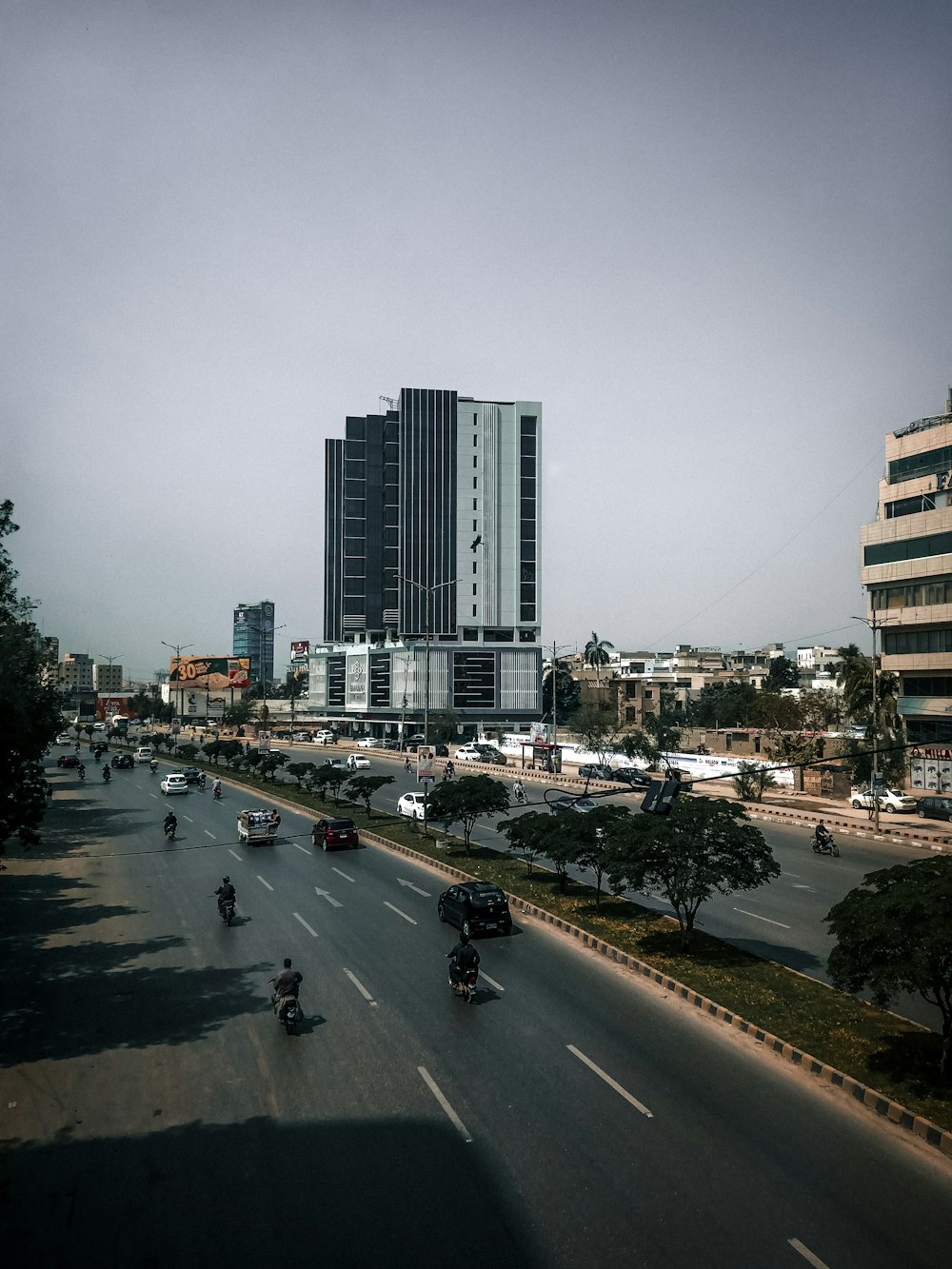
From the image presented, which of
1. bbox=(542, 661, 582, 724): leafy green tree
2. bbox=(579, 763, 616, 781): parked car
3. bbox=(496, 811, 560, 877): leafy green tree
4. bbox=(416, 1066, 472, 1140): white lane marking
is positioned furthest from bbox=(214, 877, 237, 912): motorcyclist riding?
bbox=(542, 661, 582, 724): leafy green tree

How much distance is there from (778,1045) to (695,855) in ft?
17.6

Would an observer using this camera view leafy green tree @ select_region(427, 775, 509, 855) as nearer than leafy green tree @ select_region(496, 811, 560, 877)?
No

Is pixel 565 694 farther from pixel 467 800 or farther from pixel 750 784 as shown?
pixel 467 800

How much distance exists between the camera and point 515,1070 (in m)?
13.9

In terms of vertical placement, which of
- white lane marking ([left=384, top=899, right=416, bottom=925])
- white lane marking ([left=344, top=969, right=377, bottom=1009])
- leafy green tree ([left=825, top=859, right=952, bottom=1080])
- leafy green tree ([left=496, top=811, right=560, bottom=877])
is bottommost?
white lane marking ([left=384, top=899, right=416, bottom=925])

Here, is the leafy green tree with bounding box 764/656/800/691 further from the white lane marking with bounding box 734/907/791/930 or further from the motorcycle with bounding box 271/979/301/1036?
the motorcycle with bounding box 271/979/301/1036

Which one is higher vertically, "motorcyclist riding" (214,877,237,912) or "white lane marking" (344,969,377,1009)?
"motorcyclist riding" (214,877,237,912)

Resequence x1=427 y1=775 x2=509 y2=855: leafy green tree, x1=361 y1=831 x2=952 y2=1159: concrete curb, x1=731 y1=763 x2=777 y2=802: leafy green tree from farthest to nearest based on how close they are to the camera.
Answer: x1=731 y1=763 x2=777 y2=802: leafy green tree → x1=427 y1=775 x2=509 y2=855: leafy green tree → x1=361 y1=831 x2=952 y2=1159: concrete curb

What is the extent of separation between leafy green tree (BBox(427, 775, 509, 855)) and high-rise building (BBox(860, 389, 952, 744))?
122ft

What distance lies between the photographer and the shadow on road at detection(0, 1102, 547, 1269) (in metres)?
9.34

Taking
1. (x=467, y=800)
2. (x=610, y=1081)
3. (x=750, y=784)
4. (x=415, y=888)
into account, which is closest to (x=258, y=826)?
(x=467, y=800)

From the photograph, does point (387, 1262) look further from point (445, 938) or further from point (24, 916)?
point (24, 916)

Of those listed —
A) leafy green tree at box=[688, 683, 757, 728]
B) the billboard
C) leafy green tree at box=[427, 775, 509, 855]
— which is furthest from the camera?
the billboard

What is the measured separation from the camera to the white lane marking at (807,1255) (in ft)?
29.6
